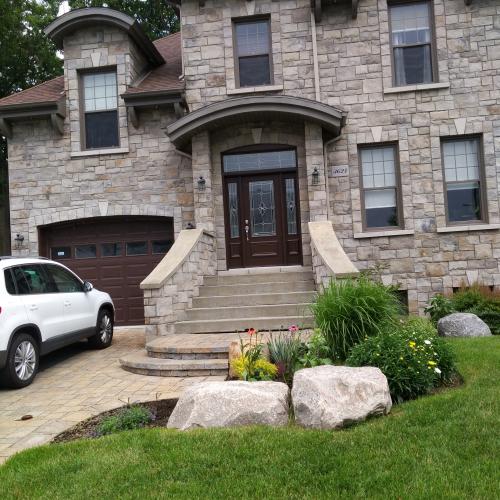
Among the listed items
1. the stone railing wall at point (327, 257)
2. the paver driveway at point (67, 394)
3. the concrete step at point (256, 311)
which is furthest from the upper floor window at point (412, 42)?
the paver driveway at point (67, 394)

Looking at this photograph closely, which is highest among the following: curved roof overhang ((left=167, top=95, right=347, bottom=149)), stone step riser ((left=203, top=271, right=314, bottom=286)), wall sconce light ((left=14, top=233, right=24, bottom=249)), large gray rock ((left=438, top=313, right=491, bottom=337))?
curved roof overhang ((left=167, top=95, right=347, bottom=149))

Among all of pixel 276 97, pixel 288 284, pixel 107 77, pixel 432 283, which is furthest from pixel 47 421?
pixel 107 77

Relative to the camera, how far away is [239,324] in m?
8.71

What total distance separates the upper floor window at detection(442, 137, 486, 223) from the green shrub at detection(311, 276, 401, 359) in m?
5.80

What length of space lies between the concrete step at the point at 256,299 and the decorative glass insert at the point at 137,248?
329 centimetres

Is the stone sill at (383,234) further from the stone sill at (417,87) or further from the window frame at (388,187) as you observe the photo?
the stone sill at (417,87)

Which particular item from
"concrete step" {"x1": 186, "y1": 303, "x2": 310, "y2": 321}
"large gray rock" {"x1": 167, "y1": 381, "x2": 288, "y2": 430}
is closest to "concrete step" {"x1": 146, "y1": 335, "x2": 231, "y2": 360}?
"concrete step" {"x1": 186, "y1": 303, "x2": 310, "y2": 321}

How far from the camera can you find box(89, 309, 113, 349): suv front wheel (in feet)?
30.4

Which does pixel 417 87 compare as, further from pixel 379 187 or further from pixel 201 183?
pixel 201 183

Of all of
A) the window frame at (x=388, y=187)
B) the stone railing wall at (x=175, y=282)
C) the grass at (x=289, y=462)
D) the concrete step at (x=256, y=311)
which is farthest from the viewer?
the window frame at (x=388, y=187)

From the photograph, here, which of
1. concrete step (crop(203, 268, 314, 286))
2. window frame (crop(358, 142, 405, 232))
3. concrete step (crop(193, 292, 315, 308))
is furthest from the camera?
window frame (crop(358, 142, 405, 232))

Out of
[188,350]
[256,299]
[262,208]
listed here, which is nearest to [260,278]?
[256,299]

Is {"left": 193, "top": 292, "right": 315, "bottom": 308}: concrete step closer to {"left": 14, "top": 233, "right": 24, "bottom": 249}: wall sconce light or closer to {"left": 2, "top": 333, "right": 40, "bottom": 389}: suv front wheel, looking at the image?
{"left": 2, "top": 333, "right": 40, "bottom": 389}: suv front wheel

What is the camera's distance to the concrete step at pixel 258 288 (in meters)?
9.70
